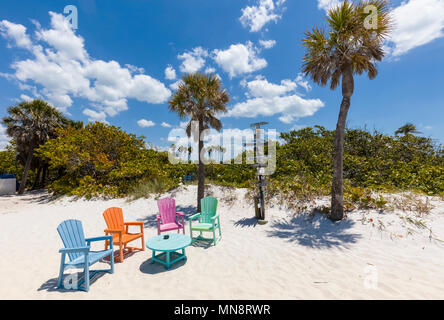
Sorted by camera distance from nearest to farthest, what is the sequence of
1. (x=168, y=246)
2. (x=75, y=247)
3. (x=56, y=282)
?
1. (x=56, y=282)
2. (x=75, y=247)
3. (x=168, y=246)

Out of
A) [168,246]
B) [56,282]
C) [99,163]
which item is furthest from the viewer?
[99,163]

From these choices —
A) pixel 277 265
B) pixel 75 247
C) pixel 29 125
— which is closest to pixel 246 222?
pixel 277 265

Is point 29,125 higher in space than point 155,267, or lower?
higher

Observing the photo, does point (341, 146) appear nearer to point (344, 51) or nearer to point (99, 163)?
point (344, 51)

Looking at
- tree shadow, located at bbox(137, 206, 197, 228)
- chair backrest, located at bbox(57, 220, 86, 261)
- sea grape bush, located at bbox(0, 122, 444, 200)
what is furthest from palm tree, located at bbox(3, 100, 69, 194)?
chair backrest, located at bbox(57, 220, 86, 261)

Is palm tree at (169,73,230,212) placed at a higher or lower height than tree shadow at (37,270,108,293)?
higher

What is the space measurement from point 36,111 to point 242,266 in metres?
22.1

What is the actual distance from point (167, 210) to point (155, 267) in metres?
1.97

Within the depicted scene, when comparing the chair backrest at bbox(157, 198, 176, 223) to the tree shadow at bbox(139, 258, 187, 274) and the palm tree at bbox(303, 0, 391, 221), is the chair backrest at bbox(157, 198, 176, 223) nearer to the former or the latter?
the tree shadow at bbox(139, 258, 187, 274)

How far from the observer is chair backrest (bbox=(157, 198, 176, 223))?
531 centimetres

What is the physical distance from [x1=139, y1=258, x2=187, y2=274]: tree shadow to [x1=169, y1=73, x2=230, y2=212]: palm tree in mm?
4033

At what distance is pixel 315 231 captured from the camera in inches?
208
